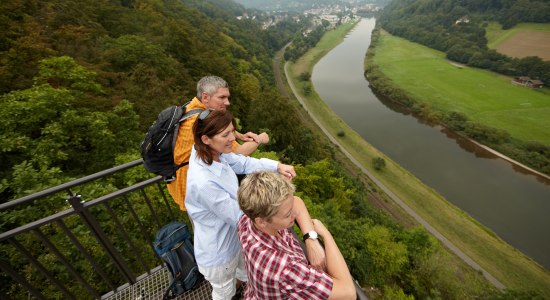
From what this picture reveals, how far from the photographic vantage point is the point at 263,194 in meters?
1.78

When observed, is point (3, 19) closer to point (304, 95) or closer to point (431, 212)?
point (431, 212)

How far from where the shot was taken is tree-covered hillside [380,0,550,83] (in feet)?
197

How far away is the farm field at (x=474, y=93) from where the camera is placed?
4094 cm

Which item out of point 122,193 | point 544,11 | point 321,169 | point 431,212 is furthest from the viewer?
point 544,11

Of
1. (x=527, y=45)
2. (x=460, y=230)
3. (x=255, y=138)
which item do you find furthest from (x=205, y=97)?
(x=527, y=45)

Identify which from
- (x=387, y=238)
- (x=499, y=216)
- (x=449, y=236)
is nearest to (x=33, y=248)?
(x=387, y=238)

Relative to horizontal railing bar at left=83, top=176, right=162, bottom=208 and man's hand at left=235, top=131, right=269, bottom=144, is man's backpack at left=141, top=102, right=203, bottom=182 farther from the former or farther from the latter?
man's hand at left=235, top=131, right=269, bottom=144

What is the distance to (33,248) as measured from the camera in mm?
4605

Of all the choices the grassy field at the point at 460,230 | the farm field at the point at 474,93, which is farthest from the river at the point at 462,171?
the farm field at the point at 474,93

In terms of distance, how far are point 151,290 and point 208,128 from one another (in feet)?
9.42

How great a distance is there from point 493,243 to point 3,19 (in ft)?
112

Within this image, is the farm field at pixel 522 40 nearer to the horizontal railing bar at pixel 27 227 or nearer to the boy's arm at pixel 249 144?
the boy's arm at pixel 249 144

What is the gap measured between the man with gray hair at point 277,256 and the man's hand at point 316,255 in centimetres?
4

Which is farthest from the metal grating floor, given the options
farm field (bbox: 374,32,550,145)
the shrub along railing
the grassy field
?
farm field (bbox: 374,32,550,145)
